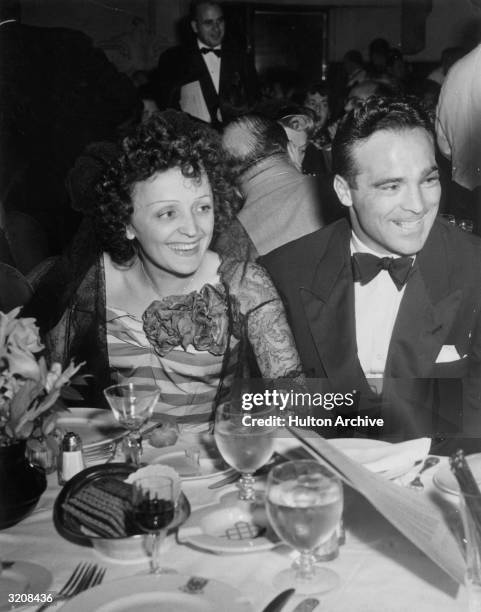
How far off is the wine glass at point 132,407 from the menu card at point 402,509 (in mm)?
451

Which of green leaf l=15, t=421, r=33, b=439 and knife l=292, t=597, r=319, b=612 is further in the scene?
green leaf l=15, t=421, r=33, b=439

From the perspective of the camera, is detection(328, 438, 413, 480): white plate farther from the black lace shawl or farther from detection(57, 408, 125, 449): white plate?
the black lace shawl

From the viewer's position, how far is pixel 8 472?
107 centimetres

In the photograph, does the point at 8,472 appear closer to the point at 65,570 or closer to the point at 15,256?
the point at 65,570

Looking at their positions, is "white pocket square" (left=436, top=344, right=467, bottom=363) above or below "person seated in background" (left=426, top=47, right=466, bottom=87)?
below

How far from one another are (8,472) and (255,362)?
0.94 metres

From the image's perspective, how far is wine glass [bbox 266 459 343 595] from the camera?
846 millimetres

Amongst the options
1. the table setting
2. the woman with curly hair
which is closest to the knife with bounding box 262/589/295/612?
the table setting

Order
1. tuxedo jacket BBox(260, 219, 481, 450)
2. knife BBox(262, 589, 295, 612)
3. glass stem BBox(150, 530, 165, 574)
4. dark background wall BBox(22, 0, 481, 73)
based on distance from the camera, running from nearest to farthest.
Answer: knife BBox(262, 589, 295, 612), glass stem BBox(150, 530, 165, 574), dark background wall BBox(22, 0, 481, 73), tuxedo jacket BBox(260, 219, 481, 450)

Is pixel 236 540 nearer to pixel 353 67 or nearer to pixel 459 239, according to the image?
pixel 459 239

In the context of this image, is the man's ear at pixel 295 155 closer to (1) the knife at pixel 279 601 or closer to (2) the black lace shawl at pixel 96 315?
(2) the black lace shawl at pixel 96 315

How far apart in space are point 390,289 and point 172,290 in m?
0.60

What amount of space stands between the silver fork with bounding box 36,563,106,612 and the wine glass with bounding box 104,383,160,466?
293 mm

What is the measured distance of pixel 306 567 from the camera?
90 centimetres
